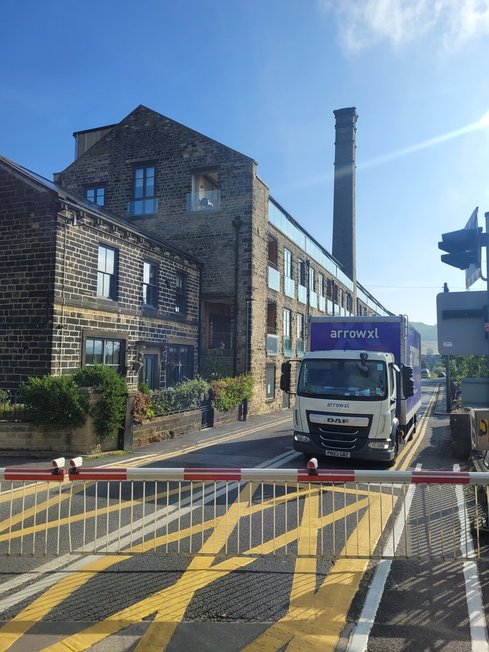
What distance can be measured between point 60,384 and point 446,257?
9.04 metres

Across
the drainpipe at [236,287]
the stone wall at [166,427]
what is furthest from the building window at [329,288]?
the stone wall at [166,427]

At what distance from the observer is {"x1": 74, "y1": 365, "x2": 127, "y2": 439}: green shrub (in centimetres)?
1134

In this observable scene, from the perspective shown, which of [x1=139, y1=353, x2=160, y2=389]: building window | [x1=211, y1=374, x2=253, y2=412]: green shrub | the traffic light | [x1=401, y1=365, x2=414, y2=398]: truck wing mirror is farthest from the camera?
[x1=211, y1=374, x2=253, y2=412]: green shrub

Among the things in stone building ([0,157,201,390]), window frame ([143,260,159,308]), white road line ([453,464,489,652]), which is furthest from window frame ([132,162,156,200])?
white road line ([453,464,489,652])

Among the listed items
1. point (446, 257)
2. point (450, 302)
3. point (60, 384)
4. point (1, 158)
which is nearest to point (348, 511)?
point (450, 302)

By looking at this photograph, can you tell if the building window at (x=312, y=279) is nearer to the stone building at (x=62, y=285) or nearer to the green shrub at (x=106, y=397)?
the stone building at (x=62, y=285)

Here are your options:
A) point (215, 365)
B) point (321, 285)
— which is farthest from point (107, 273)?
point (321, 285)

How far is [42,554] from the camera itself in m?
5.04

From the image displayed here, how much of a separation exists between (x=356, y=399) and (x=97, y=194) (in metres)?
20.0

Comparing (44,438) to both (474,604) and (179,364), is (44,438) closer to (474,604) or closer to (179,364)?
(179,364)

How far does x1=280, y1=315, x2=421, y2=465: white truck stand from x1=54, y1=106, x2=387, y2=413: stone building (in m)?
10.6

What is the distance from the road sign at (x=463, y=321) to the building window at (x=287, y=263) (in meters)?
21.6

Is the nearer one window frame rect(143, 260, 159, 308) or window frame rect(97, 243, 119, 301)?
window frame rect(97, 243, 119, 301)

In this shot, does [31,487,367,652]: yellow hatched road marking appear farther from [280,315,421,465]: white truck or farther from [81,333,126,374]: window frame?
[81,333,126,374]: window frame
